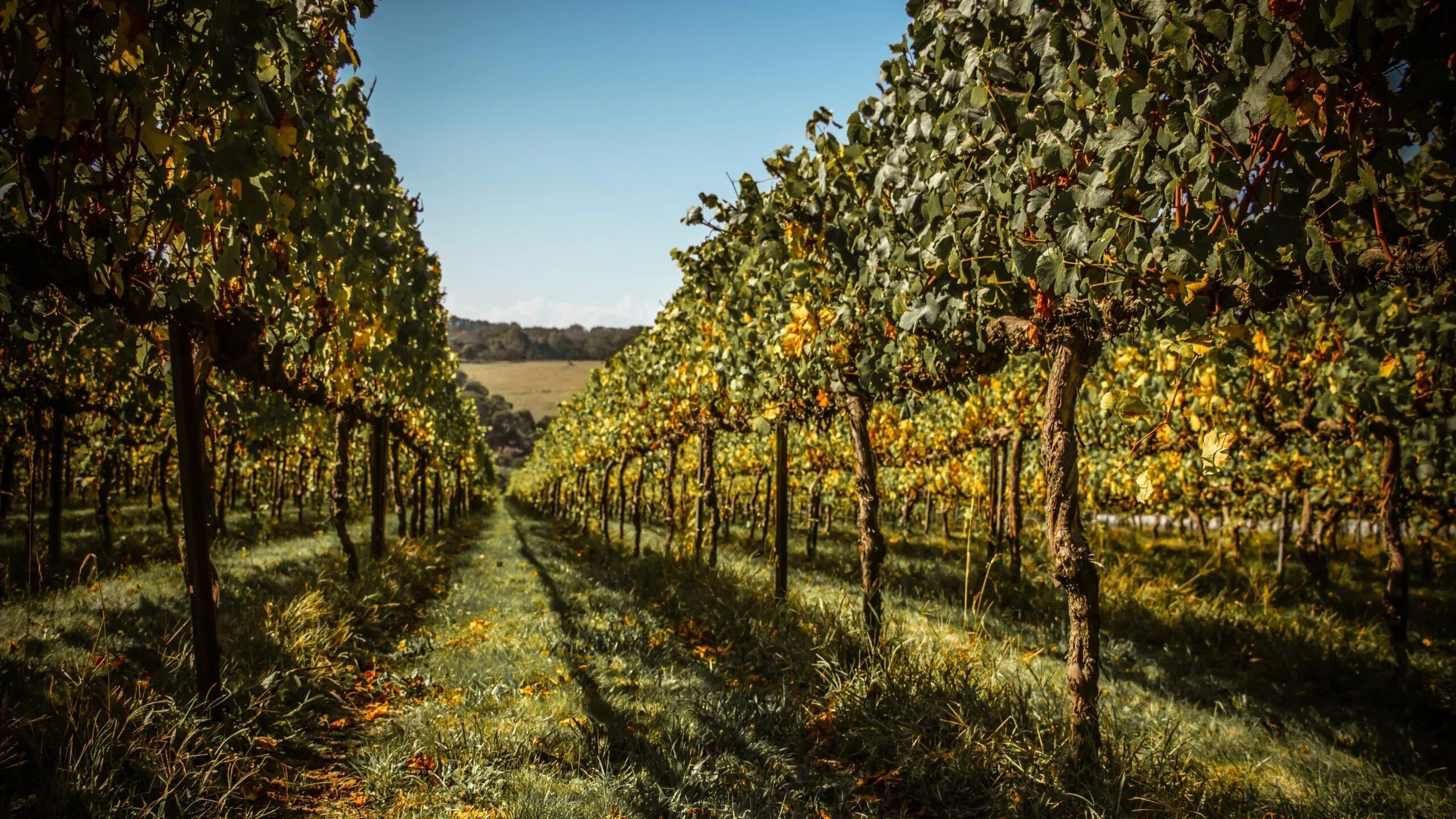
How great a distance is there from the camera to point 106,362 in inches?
288

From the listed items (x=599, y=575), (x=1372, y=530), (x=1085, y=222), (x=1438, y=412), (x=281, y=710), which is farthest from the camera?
(x=1372, y=530)

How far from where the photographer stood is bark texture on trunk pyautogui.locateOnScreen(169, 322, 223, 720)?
357cm

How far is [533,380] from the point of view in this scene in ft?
424

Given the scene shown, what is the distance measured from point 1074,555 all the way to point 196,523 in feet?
17.0

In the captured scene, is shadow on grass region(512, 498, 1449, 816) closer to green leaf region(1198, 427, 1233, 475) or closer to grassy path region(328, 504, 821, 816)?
grassy path region(328, 504, 821, 816)

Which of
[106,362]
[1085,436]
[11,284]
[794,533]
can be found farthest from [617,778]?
[794,533]

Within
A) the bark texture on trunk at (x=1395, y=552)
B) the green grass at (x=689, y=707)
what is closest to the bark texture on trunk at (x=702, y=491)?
the green grass at (x=689, y=707)

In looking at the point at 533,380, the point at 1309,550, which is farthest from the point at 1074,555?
the point at 533,380

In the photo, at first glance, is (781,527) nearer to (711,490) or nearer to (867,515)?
(867,515)

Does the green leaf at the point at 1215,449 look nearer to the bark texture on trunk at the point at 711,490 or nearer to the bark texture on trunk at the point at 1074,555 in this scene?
the bark texture on trunk at the point at 1074,555

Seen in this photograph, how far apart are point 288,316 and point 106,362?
631 centimetres

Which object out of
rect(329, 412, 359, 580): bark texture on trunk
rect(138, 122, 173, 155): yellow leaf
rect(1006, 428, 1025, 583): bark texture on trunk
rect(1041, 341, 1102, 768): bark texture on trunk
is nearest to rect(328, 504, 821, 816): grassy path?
rect(1041, 341, 1102, 768): bark texture on trunk

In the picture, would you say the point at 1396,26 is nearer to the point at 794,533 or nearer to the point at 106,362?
the point at 106,362

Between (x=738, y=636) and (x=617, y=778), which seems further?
(x=738, y=636)
